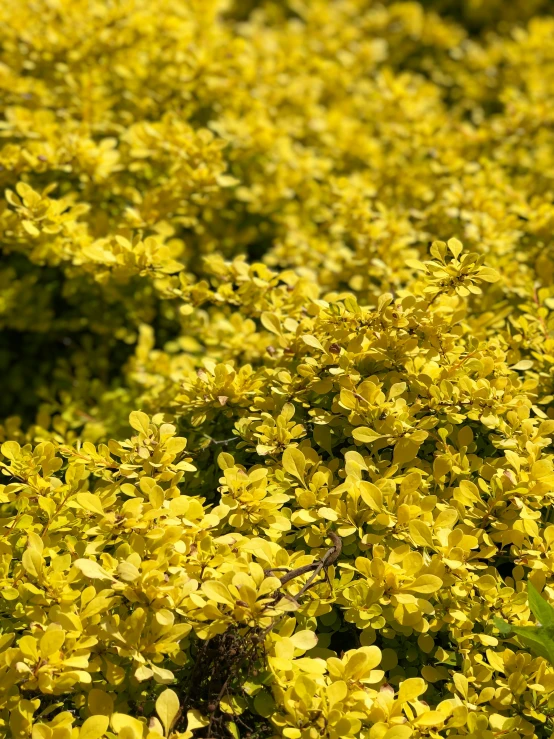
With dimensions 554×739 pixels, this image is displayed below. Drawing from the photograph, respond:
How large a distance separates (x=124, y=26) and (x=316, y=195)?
49.2 inches

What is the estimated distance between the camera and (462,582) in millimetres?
1646

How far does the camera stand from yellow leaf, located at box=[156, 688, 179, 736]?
139cm

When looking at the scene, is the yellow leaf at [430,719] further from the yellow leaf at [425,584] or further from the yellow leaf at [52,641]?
the yellow leaf at [52,641]

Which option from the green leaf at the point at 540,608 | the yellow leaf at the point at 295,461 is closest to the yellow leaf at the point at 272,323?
the yellow leaf at the point at 295,461

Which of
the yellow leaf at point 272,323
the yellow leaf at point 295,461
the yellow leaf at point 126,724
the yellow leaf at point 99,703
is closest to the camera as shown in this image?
the yellow leaf at point 126,724

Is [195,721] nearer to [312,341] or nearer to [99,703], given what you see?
[99,703]

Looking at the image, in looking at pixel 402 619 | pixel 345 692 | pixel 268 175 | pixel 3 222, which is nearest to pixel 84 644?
pixel 345 692

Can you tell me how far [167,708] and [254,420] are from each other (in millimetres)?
781

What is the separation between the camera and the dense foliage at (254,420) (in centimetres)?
148

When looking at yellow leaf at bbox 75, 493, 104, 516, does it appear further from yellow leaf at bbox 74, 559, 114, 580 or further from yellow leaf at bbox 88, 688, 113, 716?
yellow leaf at bbox 88, 688, 113, 716

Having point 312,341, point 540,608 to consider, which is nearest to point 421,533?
point 540,608

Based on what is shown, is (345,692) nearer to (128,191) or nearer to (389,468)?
(389,468)

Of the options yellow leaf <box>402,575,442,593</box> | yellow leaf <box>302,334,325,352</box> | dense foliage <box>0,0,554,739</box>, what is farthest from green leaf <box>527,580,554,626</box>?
yellow leaf <box>302,334,325,352</box>

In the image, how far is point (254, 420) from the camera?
1959mm
